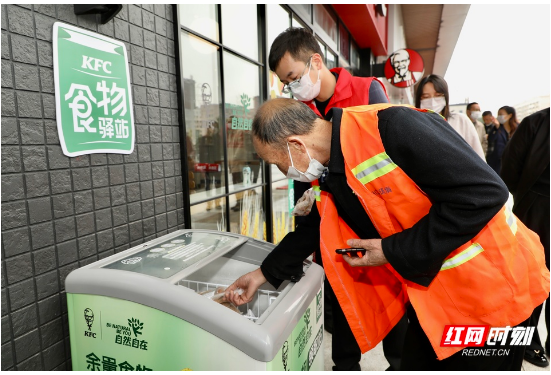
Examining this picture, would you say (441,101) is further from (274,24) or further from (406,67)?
(406,67)

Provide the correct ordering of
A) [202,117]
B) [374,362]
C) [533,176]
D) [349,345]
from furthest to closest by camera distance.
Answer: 1. [202,117]
2. [374,362]
3. [533,176]
4. [349,345]

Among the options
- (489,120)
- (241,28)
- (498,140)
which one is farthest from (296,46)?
(489,120)

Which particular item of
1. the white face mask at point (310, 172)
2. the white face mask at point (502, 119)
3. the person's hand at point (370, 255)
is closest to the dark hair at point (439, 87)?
the white face mask at point (310, 172)

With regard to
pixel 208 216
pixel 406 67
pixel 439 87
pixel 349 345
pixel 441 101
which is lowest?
pixel 349 345

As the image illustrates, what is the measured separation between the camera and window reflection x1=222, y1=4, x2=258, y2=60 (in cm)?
286

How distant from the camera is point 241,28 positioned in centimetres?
309

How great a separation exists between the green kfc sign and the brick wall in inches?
1.4

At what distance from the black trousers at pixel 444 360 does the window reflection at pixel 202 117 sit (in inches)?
61.4

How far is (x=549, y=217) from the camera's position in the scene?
2.22 m

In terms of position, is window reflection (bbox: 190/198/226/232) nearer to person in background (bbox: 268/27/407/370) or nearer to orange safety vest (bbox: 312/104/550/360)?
person in background (bbox: 268/27/407/370)

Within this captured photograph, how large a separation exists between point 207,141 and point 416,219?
1.81 metres

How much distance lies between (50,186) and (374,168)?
4.03 feet

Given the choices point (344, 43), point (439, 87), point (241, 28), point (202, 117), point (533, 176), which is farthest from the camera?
point (344, 43)

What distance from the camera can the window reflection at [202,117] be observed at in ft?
7.80
